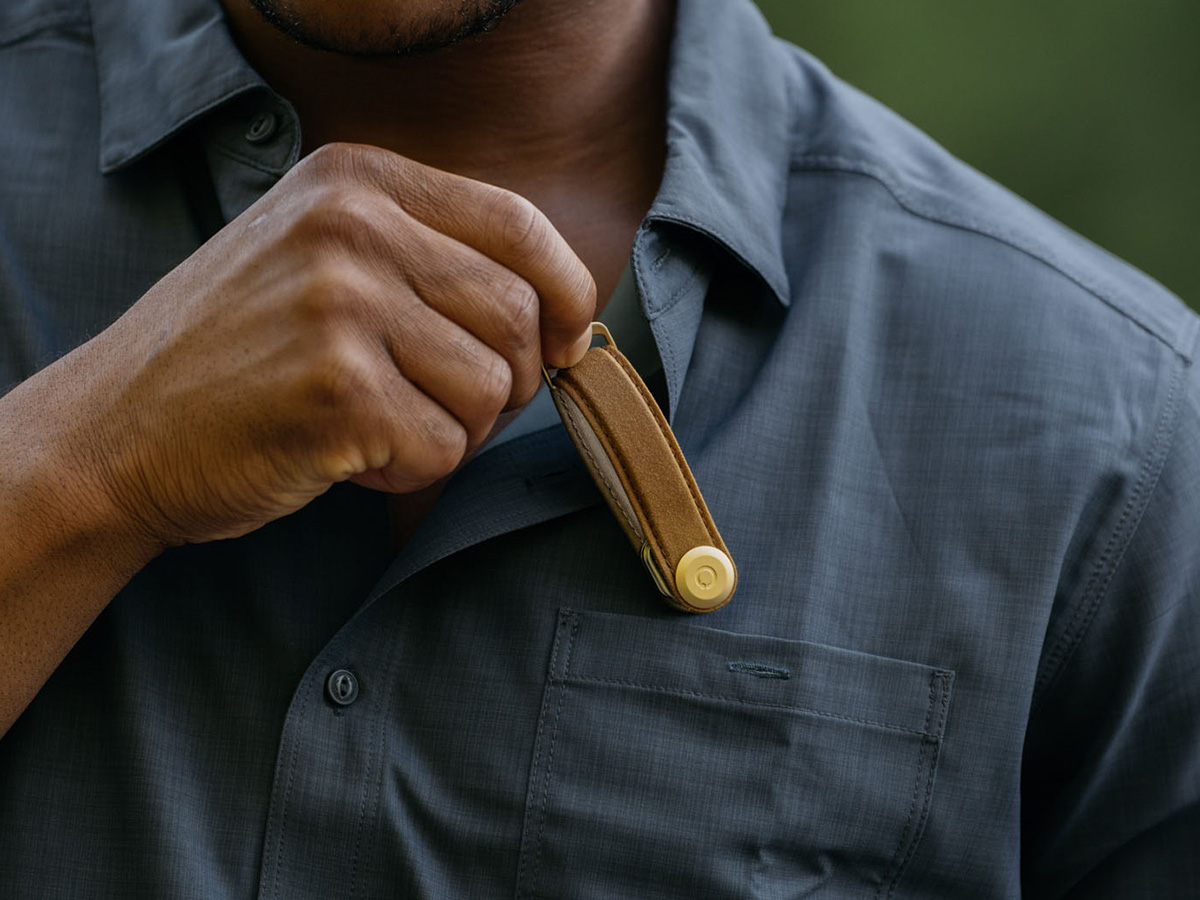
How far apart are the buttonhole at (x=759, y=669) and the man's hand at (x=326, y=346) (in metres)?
0.29

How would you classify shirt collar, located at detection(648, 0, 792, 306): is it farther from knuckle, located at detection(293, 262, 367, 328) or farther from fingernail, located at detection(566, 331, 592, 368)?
knuckle, located at detection(293, 262, 367, 328)

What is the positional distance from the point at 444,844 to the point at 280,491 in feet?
1.00

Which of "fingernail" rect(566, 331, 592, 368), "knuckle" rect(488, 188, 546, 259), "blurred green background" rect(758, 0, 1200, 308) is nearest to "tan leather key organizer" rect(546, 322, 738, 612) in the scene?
"fingernail" rect(566, 331, 592, 368)

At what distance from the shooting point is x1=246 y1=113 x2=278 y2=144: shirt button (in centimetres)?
105

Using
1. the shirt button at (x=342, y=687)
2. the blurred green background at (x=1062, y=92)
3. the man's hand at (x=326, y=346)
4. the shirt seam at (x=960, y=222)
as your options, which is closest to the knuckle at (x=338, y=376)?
the man's hand at (x=326, y=346)

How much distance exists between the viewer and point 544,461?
3.23 ft

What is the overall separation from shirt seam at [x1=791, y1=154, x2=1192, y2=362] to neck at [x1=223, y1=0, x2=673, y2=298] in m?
0.16

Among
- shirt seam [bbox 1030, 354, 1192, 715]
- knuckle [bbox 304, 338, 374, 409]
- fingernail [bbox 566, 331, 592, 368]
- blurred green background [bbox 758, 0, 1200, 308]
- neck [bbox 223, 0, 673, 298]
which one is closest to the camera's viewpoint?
knuckle [bbox 304, 338, 374, 409]

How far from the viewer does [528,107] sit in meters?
1.17

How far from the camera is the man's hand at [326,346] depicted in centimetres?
79

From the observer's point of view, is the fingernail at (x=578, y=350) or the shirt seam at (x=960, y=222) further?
the shirt seam at (x=960, y=222)

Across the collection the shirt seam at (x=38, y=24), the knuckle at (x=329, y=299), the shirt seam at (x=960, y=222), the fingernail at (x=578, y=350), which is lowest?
the shirt seam at (x=960, y=222)

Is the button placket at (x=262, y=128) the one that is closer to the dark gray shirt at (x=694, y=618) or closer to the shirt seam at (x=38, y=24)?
the dark gray shirt at (x=694, y=618)

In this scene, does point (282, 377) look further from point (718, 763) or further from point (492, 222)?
point (718, 763)
